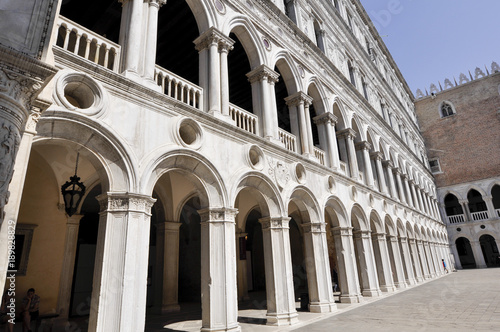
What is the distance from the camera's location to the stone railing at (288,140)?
1054 cm

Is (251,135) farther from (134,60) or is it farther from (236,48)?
(236,48)

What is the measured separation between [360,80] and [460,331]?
15.5 metres

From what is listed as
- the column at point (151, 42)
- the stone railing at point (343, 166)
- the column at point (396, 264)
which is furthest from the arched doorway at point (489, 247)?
the column at point (151, 42)

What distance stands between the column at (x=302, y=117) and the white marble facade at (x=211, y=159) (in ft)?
0.16

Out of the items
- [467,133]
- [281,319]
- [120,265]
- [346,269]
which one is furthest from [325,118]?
[467,133]

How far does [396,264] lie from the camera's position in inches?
648

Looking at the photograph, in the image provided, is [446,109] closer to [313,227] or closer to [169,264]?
[313,227]

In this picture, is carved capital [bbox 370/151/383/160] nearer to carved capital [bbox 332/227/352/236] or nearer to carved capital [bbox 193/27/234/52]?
carved capital [bbox 332/227/352/236]

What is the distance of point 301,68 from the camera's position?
12523 millimetres

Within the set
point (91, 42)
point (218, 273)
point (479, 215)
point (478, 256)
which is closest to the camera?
point (91, 42)

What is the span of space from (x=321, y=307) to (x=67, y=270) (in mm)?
7328

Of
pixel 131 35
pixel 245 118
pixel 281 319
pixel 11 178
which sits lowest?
pixel 281 319

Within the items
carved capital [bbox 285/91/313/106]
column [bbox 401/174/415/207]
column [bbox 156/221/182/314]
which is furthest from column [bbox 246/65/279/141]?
column [bbox 401/174/415/207]

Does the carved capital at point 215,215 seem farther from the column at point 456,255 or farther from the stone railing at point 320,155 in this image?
the column at point 456,255
